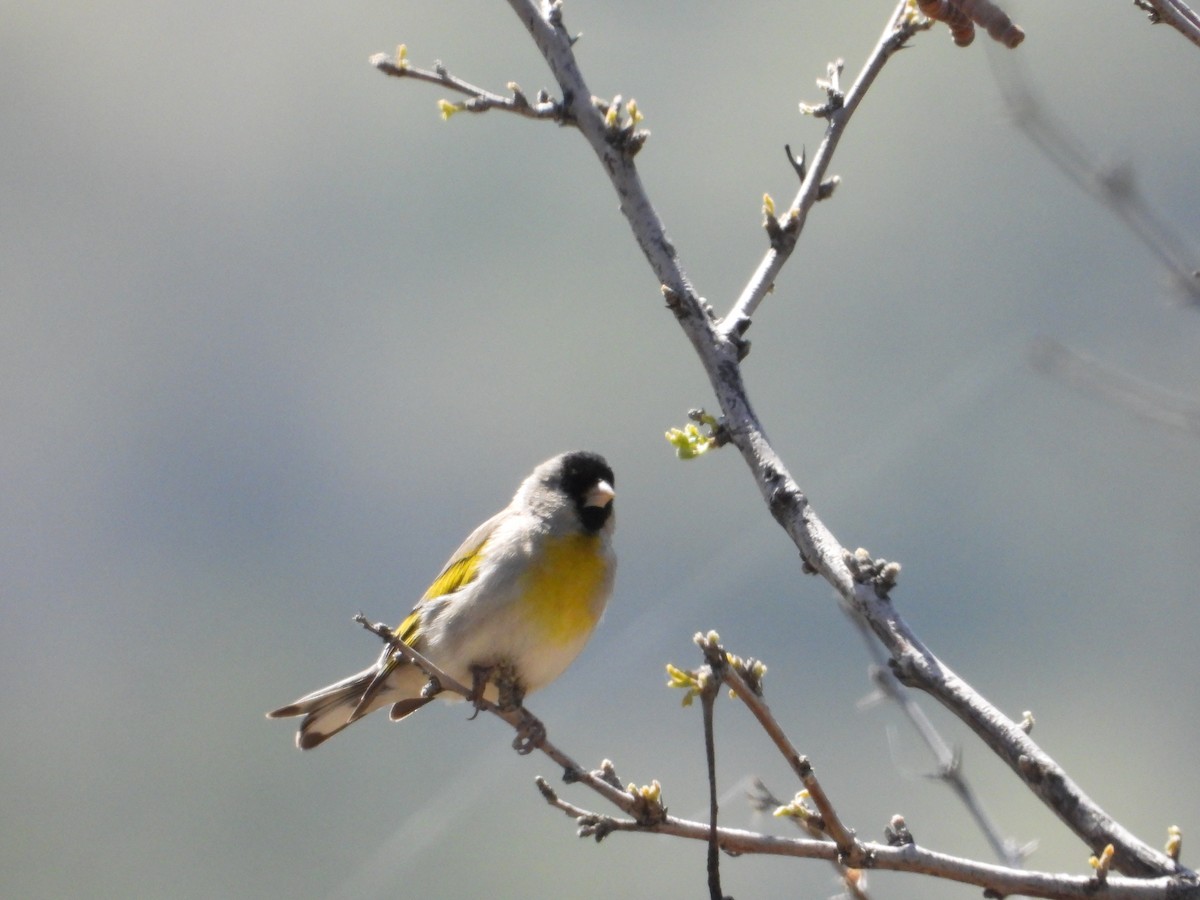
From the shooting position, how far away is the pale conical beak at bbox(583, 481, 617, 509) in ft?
18.0

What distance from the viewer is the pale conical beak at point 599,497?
5.49 meters

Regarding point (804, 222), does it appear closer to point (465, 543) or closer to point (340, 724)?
point (465, 543)

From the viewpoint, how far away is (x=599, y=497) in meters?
5.51

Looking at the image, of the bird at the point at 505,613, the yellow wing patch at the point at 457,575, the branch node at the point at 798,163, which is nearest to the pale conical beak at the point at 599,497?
the bird at the point at 505,613

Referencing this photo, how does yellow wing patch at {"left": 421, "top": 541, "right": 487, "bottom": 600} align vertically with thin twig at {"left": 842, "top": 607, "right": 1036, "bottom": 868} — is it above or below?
above

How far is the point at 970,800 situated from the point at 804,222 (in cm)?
143

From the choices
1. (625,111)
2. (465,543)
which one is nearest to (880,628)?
(625,111)

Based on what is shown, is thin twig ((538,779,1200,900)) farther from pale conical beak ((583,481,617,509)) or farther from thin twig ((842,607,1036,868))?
pale conical beak ((583,481,617,509))

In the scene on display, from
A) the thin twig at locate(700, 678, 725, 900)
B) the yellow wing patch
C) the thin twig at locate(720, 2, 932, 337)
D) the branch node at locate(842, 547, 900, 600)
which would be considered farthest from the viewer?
the yellow wing patch

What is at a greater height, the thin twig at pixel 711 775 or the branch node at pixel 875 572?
the branch node at pixel 875 572

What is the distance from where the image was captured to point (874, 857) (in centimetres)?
235

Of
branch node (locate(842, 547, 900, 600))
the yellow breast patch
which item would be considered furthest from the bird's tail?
branch node (locate(842, 547, 900, 600))

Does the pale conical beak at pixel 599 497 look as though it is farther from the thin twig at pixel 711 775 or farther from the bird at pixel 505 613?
the thin twig at pixel 711 775

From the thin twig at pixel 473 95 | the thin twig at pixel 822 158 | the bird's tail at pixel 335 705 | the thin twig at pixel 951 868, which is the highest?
the thin twig at pixel 473 95
